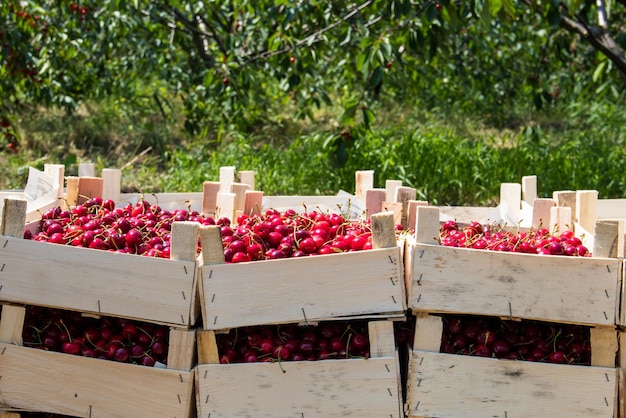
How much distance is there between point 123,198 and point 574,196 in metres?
1.87

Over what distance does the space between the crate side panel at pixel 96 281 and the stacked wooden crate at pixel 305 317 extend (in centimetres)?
8

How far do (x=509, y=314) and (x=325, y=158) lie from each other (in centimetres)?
391

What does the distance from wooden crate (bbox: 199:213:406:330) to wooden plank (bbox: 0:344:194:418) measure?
233mm

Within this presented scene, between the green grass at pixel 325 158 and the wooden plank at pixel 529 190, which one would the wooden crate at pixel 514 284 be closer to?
the wooden plank at pixel 529 190

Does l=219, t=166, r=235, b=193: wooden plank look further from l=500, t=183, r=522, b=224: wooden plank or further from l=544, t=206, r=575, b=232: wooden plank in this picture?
l=544, t=206, r=575, b=232: wooden plank

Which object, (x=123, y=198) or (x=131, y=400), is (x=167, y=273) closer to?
(x=131, y=400)

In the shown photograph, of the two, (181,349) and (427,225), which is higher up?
(427,225)

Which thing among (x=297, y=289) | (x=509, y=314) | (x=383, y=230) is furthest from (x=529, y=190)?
(x=297, y=289)

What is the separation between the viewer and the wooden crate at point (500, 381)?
2.20m

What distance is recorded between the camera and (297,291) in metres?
2.16

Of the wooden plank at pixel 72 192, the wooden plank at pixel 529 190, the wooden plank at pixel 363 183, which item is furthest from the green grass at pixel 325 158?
the wooden plank at pixel 72 192

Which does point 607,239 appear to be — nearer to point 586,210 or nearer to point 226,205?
point 586,210

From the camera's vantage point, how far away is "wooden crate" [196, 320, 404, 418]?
220cm

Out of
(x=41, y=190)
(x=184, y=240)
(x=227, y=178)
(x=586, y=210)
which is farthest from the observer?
(x=227, y=178)
